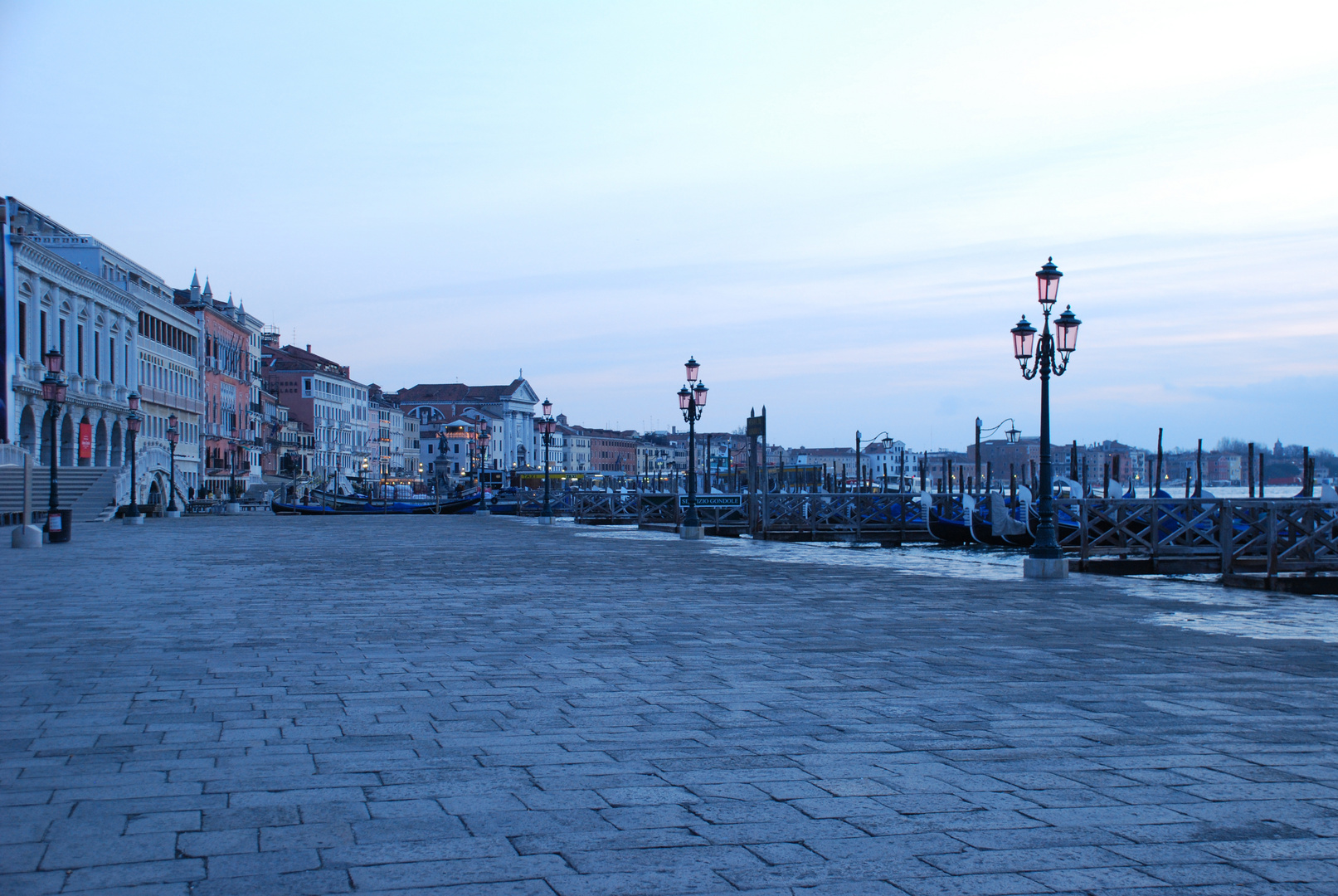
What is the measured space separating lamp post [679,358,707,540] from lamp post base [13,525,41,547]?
13784mm

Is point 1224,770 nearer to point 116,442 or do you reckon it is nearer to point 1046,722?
point 1046,722

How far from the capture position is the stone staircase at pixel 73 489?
38188 millimetres

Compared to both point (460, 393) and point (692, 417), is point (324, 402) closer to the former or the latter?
point (460, 393)

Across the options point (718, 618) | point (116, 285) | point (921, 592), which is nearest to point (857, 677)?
point (718, 618)

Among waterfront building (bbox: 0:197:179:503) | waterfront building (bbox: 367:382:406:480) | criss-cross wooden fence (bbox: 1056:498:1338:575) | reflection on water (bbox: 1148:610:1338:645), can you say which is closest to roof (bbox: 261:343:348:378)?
waterfront building (bbox: 367:382:406:480)

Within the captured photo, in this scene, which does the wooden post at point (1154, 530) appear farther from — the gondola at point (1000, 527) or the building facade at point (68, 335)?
the building facade at point (68, 335)

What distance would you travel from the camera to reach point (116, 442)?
57125 millimetres

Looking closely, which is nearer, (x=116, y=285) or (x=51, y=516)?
(x=51, y=516)

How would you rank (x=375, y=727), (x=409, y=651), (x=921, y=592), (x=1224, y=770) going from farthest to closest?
(x=921, y=592)
(x=409, y=651)
(x=375, y=727)
(x=1224, y=770)

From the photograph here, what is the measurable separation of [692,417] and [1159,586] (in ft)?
54.8

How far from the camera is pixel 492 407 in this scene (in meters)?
170

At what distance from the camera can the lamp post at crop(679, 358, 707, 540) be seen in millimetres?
29141

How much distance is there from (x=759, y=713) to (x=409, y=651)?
3.53 meters

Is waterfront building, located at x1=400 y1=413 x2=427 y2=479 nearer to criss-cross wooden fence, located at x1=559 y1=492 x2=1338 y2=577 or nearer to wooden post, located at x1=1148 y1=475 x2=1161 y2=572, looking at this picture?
criss-cross wooden fence, located at x1=559 y1=492 x2=1338 y2=577
